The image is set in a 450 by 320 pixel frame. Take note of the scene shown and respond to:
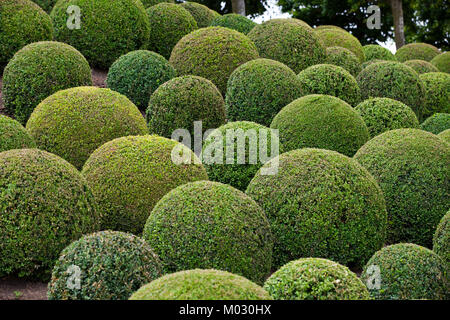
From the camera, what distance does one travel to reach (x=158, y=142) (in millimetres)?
7500

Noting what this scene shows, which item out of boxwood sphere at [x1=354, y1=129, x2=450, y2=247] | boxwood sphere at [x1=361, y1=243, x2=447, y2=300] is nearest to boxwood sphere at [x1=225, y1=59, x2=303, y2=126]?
boxwood sphere at [x1=354, y1=129, x2=450, y2=247]

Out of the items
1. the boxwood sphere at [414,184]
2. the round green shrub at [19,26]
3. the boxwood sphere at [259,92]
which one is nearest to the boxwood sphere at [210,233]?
the boxwood sphere at [414,184]

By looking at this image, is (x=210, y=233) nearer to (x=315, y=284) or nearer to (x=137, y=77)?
(x=315, y=284)

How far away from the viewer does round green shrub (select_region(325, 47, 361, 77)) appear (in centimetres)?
1335

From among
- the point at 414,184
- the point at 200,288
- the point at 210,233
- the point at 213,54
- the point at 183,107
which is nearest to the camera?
the point at 200,288

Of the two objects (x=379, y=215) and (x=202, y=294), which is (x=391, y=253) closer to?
(x=379, y=215)

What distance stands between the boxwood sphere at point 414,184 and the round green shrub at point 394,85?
3.98m

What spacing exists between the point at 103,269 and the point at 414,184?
4.48 meters

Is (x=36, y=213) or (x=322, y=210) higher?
(x=36, y=213)

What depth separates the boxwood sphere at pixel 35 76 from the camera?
1009 centimetres

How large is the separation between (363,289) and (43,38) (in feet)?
29.2

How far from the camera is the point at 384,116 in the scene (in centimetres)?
1035

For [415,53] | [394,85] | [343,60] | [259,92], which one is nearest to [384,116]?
[394,85]

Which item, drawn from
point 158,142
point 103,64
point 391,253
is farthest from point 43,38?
point 391,253
